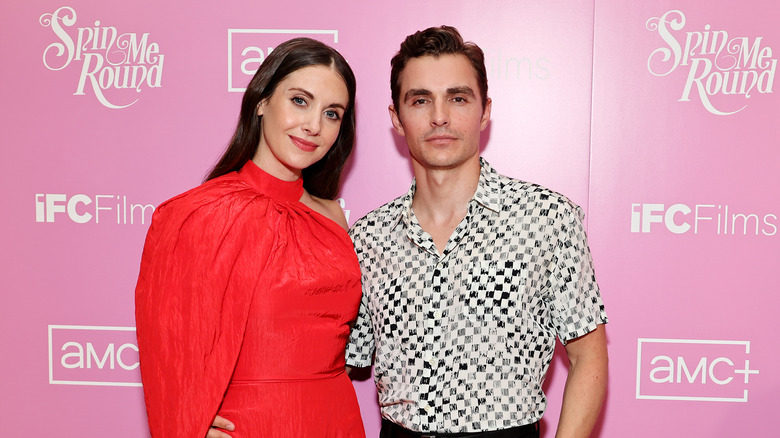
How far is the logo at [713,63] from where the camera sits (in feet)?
6.41

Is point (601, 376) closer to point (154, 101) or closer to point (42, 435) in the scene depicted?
point (154, 101)

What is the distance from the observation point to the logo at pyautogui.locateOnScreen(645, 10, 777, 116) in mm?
1953

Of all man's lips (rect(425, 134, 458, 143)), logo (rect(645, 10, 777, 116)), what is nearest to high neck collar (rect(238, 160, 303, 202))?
man's lips (rect(425, 134, 458, 143))

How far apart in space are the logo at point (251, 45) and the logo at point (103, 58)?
241 millimetres

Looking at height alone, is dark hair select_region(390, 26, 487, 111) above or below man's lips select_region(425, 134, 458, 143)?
above

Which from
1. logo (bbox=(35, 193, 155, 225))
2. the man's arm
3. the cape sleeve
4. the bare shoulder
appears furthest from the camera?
logo (bbox=(35, 193, 155, 225))

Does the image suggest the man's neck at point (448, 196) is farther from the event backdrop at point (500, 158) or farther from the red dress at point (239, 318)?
the event backdrop at point (500, 158)

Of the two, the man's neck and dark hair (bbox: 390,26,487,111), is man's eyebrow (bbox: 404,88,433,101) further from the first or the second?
the man's neck

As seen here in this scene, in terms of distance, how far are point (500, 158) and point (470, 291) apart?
0.62 metres

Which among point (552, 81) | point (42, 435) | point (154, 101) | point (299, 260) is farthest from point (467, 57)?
point (42, 435)

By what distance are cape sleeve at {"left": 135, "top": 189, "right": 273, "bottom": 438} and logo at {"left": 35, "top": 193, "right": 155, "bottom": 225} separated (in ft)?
2.00

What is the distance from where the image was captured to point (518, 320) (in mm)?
1558

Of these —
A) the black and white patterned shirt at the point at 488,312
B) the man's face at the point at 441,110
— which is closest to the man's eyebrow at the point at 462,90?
the man's face at the point at 441,110

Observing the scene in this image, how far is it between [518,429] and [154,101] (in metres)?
1.48
